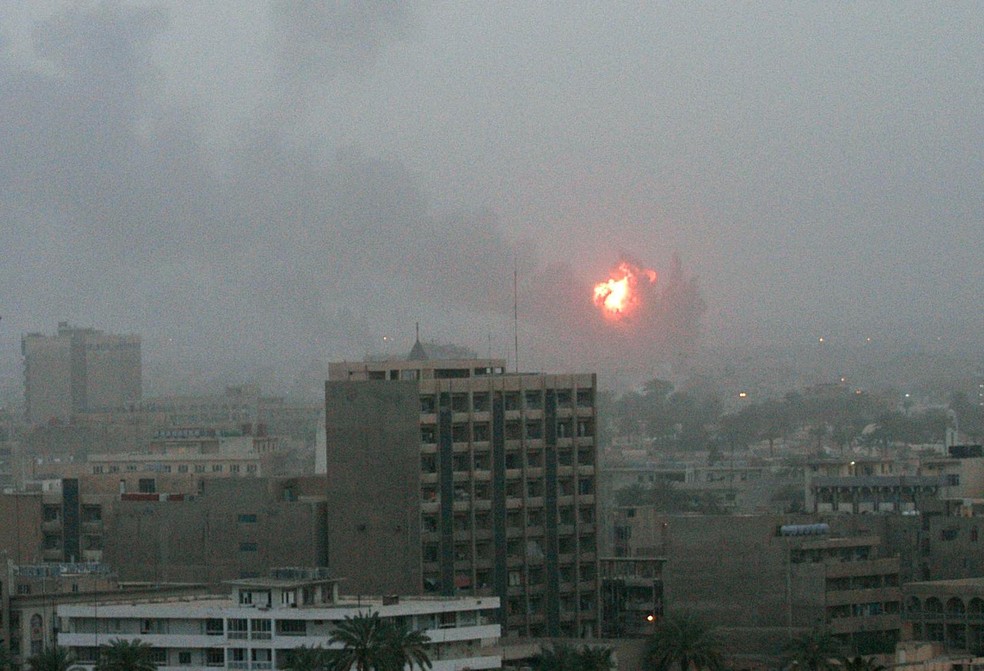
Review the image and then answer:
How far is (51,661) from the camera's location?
57094 mm

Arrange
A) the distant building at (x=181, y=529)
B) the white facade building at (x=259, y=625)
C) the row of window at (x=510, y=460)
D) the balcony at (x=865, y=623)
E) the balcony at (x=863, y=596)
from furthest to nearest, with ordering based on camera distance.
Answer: the distant building at (x=181, y=529) → the row of window at (x=510, y=460) → the balcony at (x=863, y=596) → the balcony at (x=865, y=623) → the white facade building at (x=259, y=625)

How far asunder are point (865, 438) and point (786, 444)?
6610mm

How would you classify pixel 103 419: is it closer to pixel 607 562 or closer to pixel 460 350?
pixel 460 350

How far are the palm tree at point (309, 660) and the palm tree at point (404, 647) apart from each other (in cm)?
126

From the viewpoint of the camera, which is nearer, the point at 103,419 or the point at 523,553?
the point at 523,553

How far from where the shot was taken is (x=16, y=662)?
6222 centimetres

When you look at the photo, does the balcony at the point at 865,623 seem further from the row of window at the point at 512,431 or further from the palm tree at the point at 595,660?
the palm tree at the point at 595,660

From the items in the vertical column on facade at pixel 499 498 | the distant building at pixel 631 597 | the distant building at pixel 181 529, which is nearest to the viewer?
the distant building at pixel 181 529

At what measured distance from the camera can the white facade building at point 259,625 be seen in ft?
195

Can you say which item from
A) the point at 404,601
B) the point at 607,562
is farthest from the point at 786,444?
the point at 404,601

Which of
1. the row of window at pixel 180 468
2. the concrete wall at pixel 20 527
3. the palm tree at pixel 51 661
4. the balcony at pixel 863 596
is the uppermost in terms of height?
the row of window at pixel 180 468

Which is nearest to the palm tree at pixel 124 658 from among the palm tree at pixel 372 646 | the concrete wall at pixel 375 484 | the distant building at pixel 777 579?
the palm tree at pixel 372 646

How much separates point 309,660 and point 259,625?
12.0 ft

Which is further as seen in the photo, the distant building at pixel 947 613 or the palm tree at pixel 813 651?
the distant building at pixel 947 613
